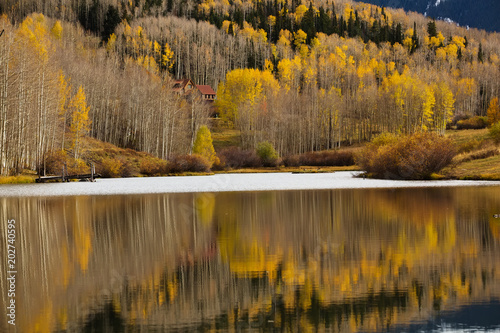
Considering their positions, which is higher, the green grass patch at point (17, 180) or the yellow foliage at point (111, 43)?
the yellow foliage at point (111, 43)

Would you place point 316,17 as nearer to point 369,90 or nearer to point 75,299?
point 369,90

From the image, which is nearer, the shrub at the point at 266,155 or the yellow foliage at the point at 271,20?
the shrub at the point at 266,155

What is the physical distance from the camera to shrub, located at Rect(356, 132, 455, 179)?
4228cm

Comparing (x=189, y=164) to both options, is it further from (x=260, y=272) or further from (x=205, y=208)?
(x=260, y=272)

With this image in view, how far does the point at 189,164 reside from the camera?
64625mm

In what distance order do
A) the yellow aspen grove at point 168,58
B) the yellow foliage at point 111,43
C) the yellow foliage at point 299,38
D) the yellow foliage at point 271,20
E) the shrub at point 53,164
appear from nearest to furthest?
the shrub at point 53,164 < the yellow foliage at point 111,43 < the yellow aspen grove at point 168,58 < the yellow foliage at point 299,38 < the yellow foliage at point 271,20

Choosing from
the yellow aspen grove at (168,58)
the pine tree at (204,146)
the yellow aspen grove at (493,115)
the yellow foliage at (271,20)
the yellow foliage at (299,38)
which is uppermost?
the yellow foliage at (271,20)

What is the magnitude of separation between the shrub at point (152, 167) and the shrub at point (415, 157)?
2529 centimetres

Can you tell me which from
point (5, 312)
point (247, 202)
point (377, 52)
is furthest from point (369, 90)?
point (5, 312)

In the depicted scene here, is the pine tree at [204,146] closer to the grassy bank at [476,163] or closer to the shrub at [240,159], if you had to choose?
the shrub at [240,159]

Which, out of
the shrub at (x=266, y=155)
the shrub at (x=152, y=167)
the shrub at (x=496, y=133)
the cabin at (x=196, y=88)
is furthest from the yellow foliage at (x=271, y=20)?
the shrub at (x=496, y=133)

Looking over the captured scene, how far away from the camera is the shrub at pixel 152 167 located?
6303 cm

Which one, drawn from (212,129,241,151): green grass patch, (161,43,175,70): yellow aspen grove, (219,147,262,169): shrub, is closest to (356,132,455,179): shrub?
(219,147,262,169): shrub

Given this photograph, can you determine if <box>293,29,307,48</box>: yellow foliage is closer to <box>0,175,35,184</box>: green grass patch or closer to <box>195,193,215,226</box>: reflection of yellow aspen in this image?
<box>0,175,35,184</box>: green grass patch
